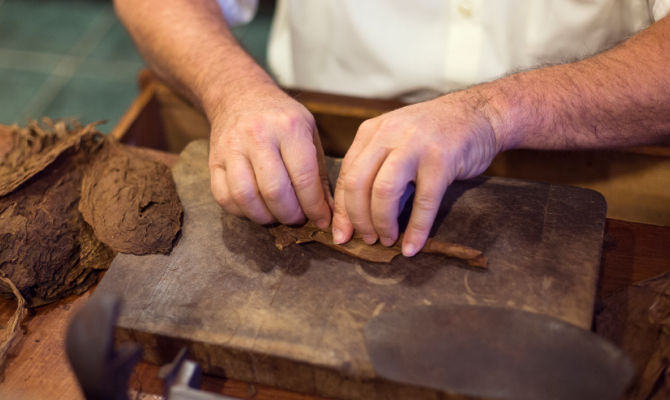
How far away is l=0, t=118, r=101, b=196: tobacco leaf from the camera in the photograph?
1.08m

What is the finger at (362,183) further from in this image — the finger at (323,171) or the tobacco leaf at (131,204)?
the tobacco leaf at (131,204)

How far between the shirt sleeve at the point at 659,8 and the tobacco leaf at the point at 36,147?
3.58 ft

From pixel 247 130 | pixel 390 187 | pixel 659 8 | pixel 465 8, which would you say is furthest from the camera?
pixel 465 8

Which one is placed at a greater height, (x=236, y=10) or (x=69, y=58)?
(x=236, y=10)

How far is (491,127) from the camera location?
3.34 ft

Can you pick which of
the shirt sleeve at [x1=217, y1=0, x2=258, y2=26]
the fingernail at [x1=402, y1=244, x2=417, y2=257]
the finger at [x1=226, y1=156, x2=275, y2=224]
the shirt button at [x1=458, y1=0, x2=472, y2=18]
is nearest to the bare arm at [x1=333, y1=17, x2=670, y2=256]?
the fingernail at [x1=402, y1=244, x2=417, y2=257]

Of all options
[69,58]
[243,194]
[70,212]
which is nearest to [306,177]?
[243,194]

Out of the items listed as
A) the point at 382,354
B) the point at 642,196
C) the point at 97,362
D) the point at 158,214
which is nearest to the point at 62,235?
the point at 158,214

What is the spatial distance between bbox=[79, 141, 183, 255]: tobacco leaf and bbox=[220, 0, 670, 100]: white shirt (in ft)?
1.87

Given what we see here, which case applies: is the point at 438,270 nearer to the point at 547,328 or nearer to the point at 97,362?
the point at 547,328

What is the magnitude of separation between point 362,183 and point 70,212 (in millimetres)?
524

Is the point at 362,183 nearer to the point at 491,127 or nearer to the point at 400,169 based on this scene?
the point at 400,169

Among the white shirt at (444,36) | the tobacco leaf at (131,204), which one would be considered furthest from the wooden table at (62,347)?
the white shirt at (444,36)

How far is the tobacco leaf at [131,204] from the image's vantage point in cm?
98
